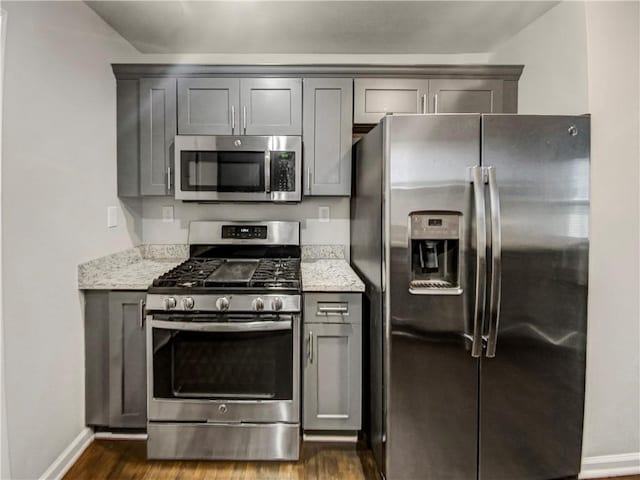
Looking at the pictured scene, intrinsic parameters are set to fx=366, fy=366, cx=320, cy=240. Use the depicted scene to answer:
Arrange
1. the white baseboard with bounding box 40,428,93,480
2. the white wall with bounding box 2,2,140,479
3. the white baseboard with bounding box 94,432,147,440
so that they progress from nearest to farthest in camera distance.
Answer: the white wall with bounding box 2,2,140,479
the white baseboard with bounding box 40,428,93,480
the white baseboard with bounding box 94,432,147,440

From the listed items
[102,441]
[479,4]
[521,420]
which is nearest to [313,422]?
[521,420]

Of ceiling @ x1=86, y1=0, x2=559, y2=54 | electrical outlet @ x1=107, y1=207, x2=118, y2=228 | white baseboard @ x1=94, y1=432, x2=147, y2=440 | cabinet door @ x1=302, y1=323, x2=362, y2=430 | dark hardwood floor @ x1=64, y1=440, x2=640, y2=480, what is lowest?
dark hardwood floor @ x1=64, y1=440, x2=640, y2=480

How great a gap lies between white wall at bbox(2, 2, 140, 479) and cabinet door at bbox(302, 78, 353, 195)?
4.13 ft

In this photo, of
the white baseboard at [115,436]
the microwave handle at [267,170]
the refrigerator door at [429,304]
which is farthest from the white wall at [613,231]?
the white baseboard at [115,436]

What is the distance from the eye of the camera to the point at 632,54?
1.84 metres

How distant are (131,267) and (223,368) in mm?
987

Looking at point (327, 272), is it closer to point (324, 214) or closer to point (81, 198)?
point (324, 214)

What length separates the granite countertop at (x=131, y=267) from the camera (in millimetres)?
2006

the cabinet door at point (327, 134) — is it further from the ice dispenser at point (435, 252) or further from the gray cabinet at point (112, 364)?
the gray cabinet at point (112, 364)

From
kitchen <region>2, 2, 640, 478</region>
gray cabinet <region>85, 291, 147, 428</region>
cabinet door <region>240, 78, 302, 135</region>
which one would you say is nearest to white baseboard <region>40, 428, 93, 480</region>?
kitchen <region>2, 2, 640, 478</region>

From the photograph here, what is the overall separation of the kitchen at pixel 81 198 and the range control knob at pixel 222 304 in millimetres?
781

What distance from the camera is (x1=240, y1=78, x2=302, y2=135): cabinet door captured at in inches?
92.9

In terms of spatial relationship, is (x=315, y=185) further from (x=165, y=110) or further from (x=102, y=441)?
(x=102, y=441)

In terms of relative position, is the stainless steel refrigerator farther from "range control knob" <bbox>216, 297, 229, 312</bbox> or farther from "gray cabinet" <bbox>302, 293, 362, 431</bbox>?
"range control knob" <bbox>216, 297, 229, 312</bbox>
